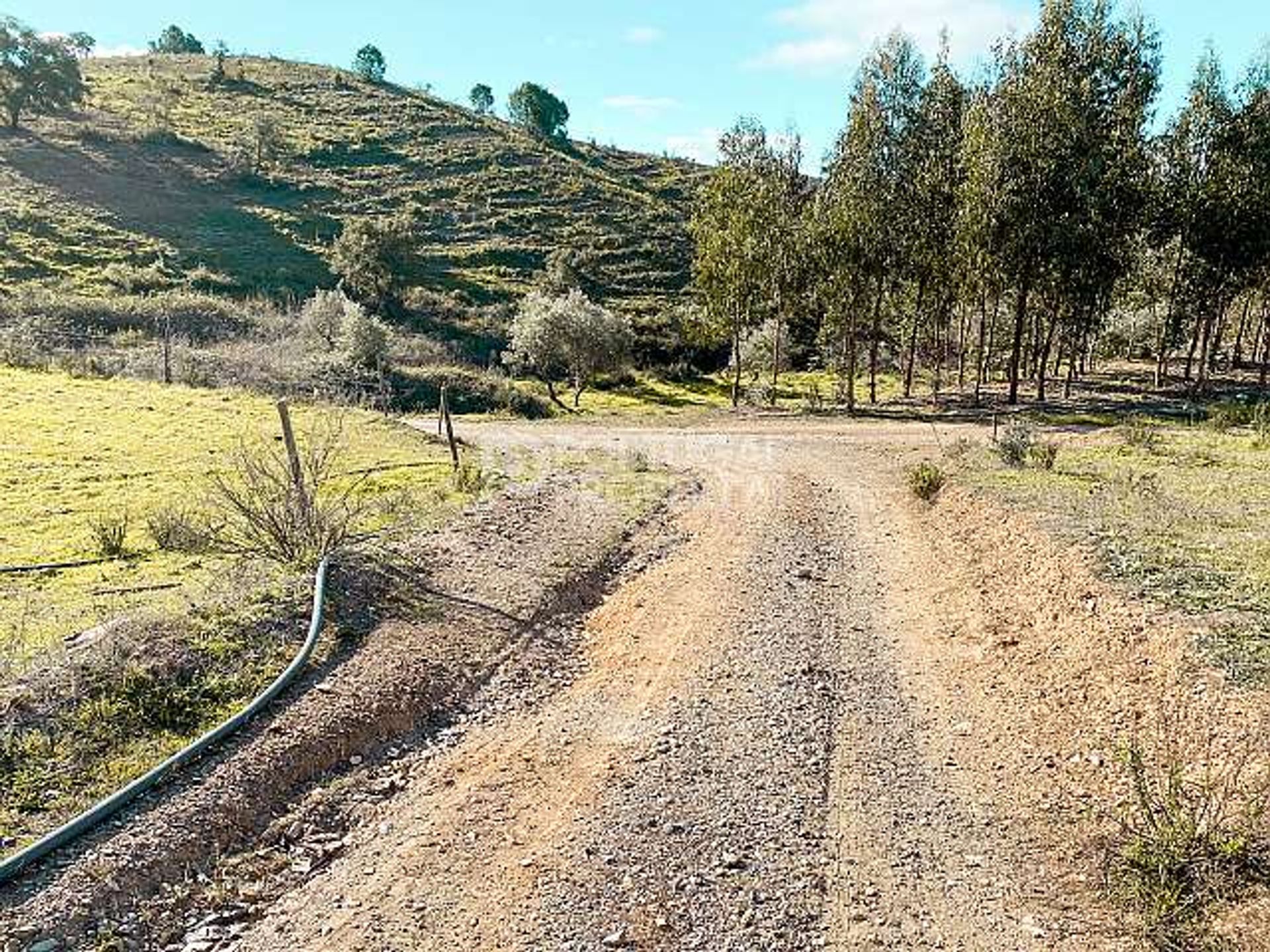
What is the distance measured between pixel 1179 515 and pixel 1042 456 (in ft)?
17.1

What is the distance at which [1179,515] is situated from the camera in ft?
45.3

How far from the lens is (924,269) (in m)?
35.2

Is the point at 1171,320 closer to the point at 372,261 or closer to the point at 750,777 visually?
the point at 750,777

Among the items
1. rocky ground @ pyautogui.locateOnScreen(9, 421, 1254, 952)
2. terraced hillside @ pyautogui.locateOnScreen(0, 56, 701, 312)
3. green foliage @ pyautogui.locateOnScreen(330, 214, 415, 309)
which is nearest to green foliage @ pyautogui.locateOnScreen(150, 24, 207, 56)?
terraced hillside @ pyautogui.locateOnScreen(0, 56, 701, 312)

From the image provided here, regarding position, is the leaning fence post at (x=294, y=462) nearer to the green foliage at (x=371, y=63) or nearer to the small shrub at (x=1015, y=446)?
Result: the small shrub at (x=1015, y=446)

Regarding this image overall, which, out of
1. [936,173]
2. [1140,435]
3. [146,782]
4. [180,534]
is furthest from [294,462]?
[936,173]

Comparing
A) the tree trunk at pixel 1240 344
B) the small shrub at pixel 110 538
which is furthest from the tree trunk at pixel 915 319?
the small shrub at pixel 110 538

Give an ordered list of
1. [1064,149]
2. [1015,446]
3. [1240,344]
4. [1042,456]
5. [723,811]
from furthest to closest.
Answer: [1240,344], [1064,149], [1015,446], [1042,456], [723,811]

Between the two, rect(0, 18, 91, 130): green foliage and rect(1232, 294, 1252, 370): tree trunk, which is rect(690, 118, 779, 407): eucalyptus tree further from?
rect(0, 18, 91, 130): green foliage

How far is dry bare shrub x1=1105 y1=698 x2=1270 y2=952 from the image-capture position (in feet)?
20.8

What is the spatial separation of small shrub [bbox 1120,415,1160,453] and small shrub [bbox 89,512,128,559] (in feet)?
68.3

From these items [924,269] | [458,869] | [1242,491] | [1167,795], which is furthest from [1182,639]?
[924,269]

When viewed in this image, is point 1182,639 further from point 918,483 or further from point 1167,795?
point 918,483

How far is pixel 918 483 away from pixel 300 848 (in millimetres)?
13592
